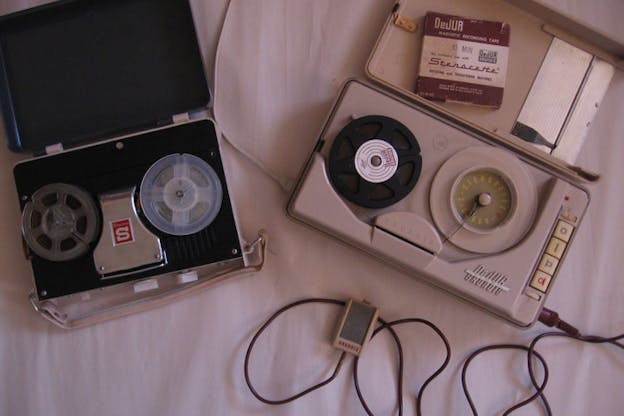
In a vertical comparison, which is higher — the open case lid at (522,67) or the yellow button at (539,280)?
the open case lid at (522,67)

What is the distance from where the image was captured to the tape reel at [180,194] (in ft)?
2.77

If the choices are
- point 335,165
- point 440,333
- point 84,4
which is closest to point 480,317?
point 440,333

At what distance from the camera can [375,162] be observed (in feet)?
2.62

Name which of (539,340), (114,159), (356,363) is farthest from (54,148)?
(539,340)

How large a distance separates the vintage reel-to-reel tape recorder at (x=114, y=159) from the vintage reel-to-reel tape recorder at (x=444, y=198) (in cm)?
19

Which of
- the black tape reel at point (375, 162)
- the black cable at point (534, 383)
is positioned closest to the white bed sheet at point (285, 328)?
the black cable at point (534, 383)

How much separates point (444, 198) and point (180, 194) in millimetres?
441

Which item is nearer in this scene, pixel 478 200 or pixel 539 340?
pixel 478 200

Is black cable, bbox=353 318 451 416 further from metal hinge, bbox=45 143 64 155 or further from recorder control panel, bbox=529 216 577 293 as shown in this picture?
metal hinge, bbox=45 143 64 155

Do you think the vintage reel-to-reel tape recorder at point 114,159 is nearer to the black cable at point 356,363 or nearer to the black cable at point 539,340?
the black cable at point 356,363

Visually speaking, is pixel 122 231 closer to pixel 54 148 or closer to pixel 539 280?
pixel 54 148

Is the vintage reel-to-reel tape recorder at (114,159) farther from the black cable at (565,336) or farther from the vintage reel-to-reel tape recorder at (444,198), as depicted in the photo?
the black cable at (565,336)

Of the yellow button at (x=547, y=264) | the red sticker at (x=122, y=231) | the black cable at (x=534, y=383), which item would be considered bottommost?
the black cable at (x=534, y=383)

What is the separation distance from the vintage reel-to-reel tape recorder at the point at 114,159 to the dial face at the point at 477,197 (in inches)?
13.7
